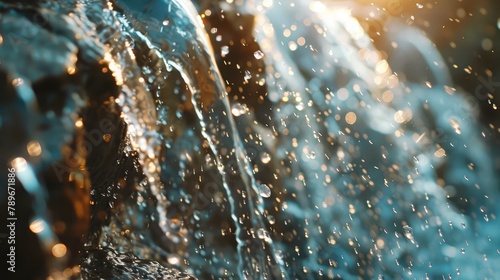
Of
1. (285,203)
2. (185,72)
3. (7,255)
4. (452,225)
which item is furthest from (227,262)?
(7,255)

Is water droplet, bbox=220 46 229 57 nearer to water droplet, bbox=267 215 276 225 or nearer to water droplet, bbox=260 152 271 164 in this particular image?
water droplet, bbox=260 152 271 164

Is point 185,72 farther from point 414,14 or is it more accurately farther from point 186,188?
point 414,14

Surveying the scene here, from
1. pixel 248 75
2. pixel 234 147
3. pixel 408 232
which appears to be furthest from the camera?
pixel 248 75

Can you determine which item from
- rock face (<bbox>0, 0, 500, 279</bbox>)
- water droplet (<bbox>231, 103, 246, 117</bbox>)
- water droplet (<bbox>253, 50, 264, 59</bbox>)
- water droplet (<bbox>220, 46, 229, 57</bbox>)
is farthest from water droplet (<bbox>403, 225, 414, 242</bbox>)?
water droplet (<bbox>220, 46, 229, 57</bbox>)

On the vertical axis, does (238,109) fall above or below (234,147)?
below

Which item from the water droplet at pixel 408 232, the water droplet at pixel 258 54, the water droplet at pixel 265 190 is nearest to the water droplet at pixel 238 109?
the water droplet at pixel 258 54

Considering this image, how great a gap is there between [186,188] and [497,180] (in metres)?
1.70

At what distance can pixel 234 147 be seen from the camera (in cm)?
159

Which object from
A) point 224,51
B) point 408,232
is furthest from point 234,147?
point 408,232

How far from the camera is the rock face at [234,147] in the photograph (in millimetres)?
857

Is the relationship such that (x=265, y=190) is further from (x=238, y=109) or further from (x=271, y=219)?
(x=238, y=109)

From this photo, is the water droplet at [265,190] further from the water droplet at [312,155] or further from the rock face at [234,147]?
the water droplet at [312,155]

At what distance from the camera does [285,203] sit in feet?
9.64

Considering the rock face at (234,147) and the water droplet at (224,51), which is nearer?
the rock face at (234,147)
